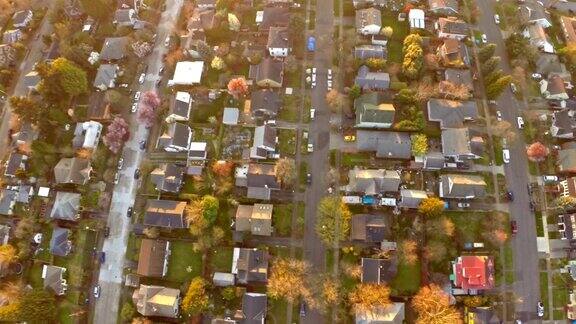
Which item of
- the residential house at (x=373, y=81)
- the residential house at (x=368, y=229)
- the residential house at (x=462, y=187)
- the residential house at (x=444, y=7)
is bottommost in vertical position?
the residential house at (x=368, y=229)

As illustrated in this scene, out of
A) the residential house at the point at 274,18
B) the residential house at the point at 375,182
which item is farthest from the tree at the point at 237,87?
the residential house at the point at 375,182

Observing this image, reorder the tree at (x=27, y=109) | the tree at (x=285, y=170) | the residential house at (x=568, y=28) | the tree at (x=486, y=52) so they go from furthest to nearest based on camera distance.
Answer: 1. the residential house at (x=568, y=28)
2. the tree at (x=486, y=52)
3. the tree at (x=27, y=109)
4. the tree at (x=285, y=170)

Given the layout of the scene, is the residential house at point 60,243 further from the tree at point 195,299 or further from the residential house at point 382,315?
the residential house at point 382,315

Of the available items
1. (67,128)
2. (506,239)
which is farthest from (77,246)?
(506,239)

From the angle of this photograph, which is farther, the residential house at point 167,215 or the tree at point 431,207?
the residential house at point 167,215

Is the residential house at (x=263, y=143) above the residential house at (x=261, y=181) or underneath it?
above

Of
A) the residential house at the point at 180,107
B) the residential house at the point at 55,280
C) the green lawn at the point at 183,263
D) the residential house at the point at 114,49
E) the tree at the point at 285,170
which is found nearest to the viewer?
the residential house at the point at 55,280

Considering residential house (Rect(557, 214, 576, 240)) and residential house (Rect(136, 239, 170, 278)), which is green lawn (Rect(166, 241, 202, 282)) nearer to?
residential house (Rect(136, 239, 170, 278))
